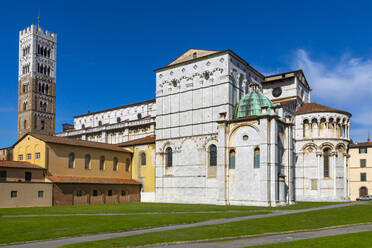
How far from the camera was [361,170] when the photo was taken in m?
70.4

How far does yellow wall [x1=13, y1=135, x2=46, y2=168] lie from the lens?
46.8 m

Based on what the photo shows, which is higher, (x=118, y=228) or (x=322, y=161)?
(x=322, y=161)

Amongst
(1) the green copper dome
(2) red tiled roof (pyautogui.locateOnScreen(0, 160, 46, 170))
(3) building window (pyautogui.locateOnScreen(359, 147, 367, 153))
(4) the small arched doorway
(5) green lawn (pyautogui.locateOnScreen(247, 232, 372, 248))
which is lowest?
(4) the small arched doorway

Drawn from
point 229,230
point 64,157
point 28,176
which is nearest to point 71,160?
point 64,157

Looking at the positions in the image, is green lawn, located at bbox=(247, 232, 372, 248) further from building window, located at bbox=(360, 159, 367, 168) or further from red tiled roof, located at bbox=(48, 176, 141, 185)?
building window, located at bbox=(360, 159, 367, 168)

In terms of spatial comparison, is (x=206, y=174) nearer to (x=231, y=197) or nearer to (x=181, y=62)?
(x=231, y=197)

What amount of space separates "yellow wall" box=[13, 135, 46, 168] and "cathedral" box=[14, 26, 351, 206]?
51.0 ft

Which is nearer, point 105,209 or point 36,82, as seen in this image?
point 105,209

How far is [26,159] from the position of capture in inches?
1944

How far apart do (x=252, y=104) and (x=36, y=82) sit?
69.4 metres

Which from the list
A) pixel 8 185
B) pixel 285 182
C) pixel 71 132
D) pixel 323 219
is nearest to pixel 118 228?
pixel 323 219

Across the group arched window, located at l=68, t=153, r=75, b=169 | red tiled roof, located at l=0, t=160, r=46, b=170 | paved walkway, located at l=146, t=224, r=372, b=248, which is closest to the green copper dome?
arched window, located at l=68, t=153, r=75, b=169

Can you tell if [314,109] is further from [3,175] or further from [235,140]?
[3,175]

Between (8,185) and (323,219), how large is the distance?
1247 inches
